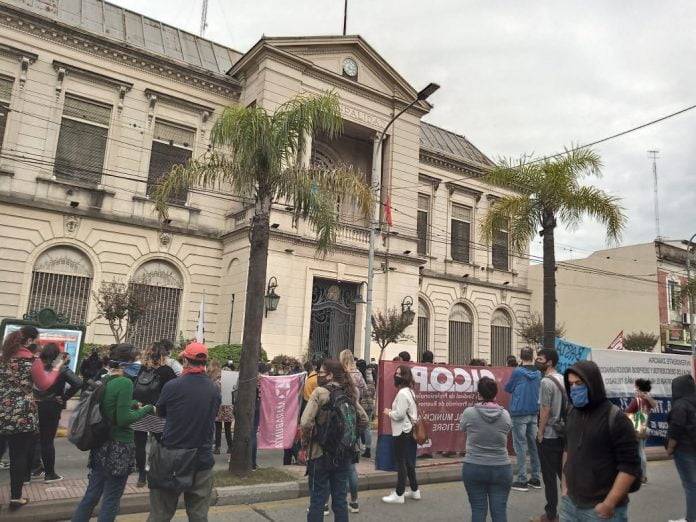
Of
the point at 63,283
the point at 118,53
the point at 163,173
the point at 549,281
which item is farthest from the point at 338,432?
the point at 118,53

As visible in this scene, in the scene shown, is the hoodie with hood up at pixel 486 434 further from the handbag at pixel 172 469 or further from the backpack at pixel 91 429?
the backpack at pixel 91 429

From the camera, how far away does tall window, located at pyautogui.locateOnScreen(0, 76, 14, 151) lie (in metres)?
16.9

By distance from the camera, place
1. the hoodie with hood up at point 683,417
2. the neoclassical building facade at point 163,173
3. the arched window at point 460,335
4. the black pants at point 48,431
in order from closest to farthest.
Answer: the hoodie with hood up at point 683,417 < the black pants at point 48,431 < the neoclassical building facade at point 163,173 < the arched window at point 460,335

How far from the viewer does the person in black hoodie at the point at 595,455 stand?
10.7ft

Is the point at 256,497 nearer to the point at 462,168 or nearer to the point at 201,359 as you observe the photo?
the point at 201,359

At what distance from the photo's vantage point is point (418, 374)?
9.41m

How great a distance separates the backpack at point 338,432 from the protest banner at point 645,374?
25.4 ft

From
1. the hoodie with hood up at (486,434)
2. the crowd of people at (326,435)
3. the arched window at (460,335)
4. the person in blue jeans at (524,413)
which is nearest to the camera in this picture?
the crowd of people at (326,435)

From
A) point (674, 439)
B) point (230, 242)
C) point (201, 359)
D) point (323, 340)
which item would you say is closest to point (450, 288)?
point (323, 340)

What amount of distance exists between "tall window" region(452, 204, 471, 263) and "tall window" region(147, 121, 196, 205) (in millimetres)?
14807

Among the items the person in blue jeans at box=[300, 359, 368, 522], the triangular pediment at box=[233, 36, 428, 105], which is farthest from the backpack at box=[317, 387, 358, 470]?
the triangular pediment at box=[233, 36, 428, 105]

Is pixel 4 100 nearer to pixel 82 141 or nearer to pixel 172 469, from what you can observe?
pixel 82 141

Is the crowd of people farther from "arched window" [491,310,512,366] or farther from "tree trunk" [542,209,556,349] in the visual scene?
"arched window" [491,310,512,366]

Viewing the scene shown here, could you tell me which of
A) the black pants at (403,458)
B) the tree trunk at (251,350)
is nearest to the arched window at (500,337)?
the tree trunk at (251,350)
